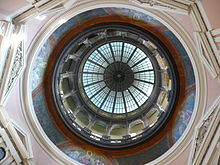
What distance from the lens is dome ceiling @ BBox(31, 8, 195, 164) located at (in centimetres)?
1038

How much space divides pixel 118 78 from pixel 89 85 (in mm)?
1939

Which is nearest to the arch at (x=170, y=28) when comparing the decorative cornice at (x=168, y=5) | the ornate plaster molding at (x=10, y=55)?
the ornate plaster molding at (x=10, y=55)

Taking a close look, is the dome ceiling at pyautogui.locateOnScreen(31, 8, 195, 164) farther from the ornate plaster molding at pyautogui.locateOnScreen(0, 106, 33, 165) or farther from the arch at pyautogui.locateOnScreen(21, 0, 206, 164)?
the ornate plaster molding at pyautogui.locateOnScreen(0, 106, 33, 165)

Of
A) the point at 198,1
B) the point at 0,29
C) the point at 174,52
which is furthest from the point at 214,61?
the point at 0,29

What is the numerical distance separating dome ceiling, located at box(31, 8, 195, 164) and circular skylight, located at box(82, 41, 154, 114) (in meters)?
0.07

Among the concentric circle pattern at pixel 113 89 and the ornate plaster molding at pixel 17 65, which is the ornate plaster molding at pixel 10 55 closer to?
the ornate plaster molding at pixel 17 65

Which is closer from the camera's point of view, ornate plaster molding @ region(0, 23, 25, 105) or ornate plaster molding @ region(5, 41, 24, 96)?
ornate plaster molding @ region(0, 23, 25, 105)

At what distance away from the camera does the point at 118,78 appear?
15750mm

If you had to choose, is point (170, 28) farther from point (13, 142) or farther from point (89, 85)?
point (89, 85)

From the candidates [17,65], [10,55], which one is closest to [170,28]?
[17,65]

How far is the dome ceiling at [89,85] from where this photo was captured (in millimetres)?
10383

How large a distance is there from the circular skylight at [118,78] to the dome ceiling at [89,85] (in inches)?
2.9

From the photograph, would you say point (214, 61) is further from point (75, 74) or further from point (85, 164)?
point (75, 74)

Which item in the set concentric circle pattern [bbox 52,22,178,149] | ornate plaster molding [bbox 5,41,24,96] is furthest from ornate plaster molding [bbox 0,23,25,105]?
concentric circle pattern [bbox 52,22,178,149]
